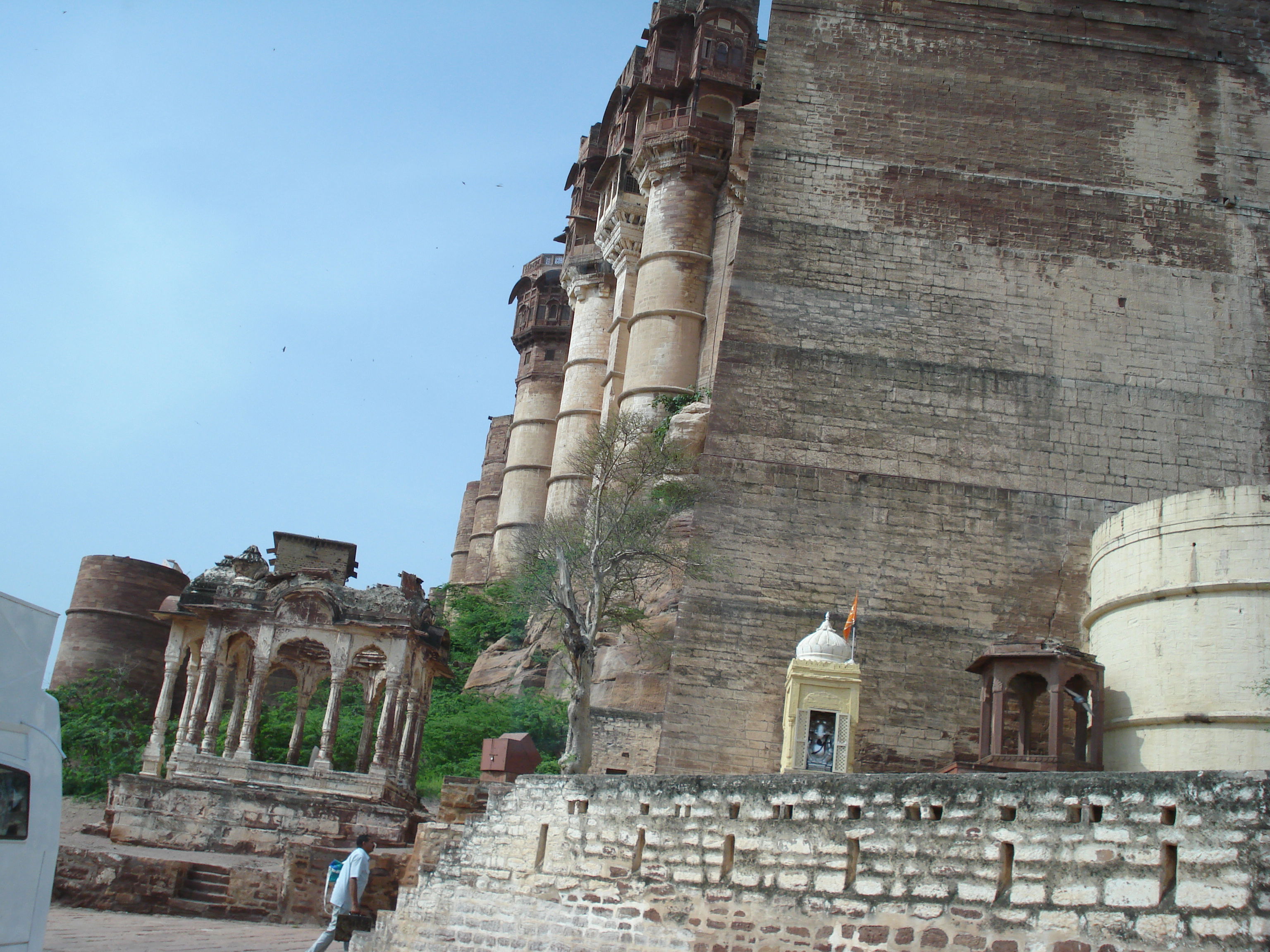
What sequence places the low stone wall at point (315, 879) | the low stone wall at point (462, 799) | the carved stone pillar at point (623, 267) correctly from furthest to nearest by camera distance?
1. the carved stone pillar at point (623, 267)
2. the low stone wall at point (315, 879)
3. the low stone wall at point (462, 799)

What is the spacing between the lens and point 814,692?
11.5 metres

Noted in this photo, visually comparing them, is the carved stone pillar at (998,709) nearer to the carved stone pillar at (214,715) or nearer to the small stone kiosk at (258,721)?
the small stone kiosk at (258,721)

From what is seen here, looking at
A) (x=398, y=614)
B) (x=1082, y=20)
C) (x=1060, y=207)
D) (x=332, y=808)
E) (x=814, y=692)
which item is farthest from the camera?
(x=1082, y=20)

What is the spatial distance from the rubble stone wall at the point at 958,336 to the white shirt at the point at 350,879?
14.9 ft

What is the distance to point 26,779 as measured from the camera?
18.0 ft

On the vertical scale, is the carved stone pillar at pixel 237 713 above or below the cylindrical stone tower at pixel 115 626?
below

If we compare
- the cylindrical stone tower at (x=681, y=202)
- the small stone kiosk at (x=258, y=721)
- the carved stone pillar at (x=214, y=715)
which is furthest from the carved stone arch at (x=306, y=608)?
the cylindrical stone tower at (x=681, y=202)

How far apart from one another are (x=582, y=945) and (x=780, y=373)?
28.5ft

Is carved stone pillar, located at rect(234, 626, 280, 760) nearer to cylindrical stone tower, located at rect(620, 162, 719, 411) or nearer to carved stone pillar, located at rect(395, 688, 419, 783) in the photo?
carved stone pillar, located at rect(395, 688, 419, 783)

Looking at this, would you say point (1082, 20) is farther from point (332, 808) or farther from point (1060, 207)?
point (332, 808)

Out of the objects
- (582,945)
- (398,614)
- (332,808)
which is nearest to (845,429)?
(398,614)

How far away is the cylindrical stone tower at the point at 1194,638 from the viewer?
427 inches

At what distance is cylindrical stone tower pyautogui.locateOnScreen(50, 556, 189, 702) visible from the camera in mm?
21828

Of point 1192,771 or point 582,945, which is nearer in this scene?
point 1192,771
